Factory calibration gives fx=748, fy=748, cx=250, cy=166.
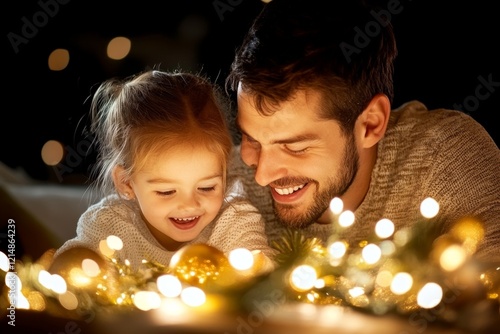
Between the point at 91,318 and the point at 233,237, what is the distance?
1.29 ft

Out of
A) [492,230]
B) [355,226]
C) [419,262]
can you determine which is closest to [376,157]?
[355,226]

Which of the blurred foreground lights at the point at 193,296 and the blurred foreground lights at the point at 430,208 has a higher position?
the blurred foreground lights at the point at 430,208

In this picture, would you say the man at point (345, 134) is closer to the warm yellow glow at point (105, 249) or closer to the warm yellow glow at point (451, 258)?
the warm yellow glow at point (451, 258)

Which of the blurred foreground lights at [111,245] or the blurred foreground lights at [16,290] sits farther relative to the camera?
the blurred foreground lights at [111,245]

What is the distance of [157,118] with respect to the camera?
1.44m

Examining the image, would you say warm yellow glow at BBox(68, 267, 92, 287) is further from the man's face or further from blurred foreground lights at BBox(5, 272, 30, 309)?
the man's face

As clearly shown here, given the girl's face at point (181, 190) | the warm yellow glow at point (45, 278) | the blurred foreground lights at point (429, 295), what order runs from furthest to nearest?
the girl's face at point (181, 190), the warm yellow glow at point (45, 278), the blurred foreground lights at point (429, 295)

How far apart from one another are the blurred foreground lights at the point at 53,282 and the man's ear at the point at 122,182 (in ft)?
0.99

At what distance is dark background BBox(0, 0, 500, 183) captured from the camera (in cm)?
175

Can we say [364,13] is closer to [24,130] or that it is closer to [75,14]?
[75,14]

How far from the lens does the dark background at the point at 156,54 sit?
175 centimetres

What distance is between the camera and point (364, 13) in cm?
149

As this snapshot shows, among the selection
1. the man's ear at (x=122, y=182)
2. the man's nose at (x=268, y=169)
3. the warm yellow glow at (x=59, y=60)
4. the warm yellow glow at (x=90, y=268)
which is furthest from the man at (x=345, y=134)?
the warm yellow glow at (x=59, y=60)

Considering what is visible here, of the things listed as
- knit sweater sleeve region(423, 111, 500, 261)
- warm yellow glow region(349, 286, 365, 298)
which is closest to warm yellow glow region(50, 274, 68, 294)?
warm yellow glow region(349, 286, 365, 298)
